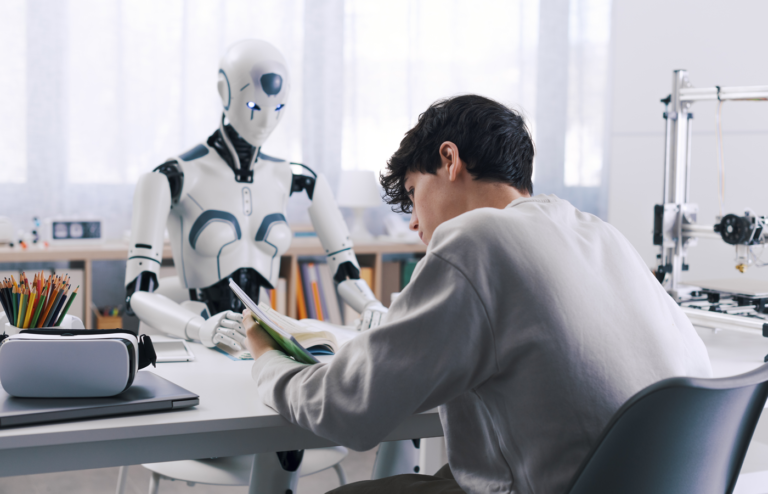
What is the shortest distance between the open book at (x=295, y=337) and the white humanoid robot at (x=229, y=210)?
1.18ft

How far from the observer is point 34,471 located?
98 centimetres

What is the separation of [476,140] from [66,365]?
2.36ft

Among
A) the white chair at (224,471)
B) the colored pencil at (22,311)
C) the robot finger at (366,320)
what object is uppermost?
the colored pencil at (22,311)

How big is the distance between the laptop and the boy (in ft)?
0.68

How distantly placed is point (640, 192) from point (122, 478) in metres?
2.91

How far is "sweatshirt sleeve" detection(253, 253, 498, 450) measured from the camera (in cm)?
87

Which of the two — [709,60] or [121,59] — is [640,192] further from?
[121,59]

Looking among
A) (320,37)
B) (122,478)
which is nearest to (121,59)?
(320,37)

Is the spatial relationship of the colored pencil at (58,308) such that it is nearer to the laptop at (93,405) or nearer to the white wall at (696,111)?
the laptop at (93,405)

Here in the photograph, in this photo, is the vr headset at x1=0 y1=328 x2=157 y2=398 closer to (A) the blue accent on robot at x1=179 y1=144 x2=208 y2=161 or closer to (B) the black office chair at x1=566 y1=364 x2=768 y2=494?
(B) the black office chair at x1=566 y1=364 x2=768 y2=494

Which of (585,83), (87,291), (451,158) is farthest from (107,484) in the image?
(585,83)

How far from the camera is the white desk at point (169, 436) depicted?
0.97 meters

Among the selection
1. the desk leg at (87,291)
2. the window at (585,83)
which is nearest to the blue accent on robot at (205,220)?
the desk leg at (87,291)

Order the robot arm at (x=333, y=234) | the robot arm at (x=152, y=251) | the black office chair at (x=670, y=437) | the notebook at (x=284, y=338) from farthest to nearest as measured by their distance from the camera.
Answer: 1. the robot arm at (x=333, y=234)
2. the robot arm at (x=152, y=251)
3. the notebook at (x=284, y=338)
4. the black office chair at (x=670, y=437)
